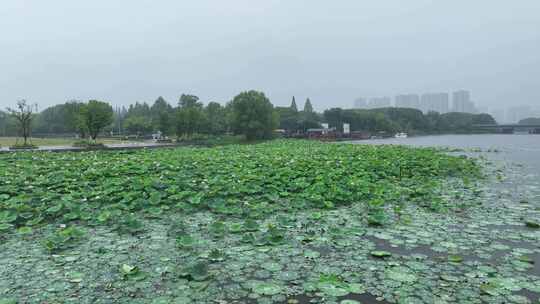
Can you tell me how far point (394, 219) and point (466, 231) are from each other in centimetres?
113

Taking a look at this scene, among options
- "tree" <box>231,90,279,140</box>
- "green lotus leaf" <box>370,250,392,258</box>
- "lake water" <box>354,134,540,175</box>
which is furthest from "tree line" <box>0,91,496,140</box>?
"green lotus leaf" <box>370,250,392,258</box>

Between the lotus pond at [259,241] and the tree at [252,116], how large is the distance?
4205cm

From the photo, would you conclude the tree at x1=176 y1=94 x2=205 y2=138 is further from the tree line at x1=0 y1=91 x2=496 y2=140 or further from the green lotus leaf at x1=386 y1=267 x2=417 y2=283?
the green lotus leaf at x1=386 y1=267 x2=417 y2=283

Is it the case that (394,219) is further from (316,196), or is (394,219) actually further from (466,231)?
(316,196)

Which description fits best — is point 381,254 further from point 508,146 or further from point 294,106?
point 294,106

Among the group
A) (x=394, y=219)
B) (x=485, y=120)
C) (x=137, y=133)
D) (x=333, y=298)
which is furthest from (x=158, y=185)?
(x=485, y=120)

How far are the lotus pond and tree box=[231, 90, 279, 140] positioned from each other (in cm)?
4205

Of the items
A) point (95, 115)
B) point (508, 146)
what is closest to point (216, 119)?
point (95, 115)

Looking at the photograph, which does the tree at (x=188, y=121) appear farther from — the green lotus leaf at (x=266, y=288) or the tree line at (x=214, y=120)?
the green lotus leaf at (x=266, y=288)

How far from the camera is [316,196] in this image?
7438 mm

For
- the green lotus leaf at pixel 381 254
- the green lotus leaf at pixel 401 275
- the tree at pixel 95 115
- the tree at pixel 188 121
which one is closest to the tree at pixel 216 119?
the tree at pixel 188 121

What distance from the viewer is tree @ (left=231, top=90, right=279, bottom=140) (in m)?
51.2

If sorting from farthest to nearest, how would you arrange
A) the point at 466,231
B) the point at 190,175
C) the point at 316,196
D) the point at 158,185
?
the point at 190,175 → the point at 158,185 → the point at 316,196 → the point at 466,231

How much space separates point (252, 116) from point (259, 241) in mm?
47147
